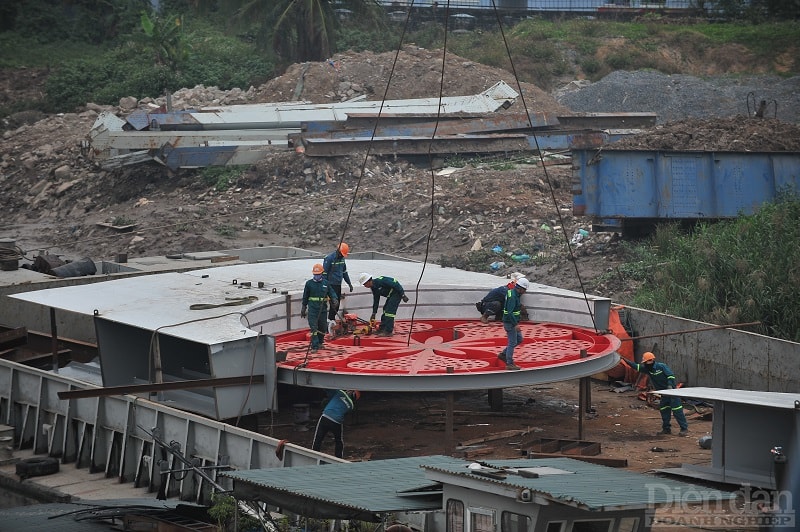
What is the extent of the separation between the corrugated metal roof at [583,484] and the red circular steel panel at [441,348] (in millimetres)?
4989

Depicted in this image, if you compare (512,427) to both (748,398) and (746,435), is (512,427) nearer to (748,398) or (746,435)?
(746,435)

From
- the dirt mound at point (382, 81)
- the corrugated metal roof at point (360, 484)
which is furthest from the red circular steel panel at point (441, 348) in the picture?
the dirt mound at point (382, 81)

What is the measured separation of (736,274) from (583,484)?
11978 millimetres

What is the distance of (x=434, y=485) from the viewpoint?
869 centimetres

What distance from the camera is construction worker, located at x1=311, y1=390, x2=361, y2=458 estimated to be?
13.2 m

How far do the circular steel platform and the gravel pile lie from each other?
20224mm

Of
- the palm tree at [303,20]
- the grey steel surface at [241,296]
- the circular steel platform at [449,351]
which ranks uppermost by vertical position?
the palm tree at [303,20]

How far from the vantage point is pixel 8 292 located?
19.4 meters

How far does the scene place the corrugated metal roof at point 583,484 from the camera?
7.79m

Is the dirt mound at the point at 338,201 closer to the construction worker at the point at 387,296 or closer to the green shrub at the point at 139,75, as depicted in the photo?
the green shrub at the point at 139,75

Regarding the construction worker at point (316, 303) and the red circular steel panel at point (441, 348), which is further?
the construction worker at point (316, 303)

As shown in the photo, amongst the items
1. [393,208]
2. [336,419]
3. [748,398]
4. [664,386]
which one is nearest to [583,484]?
[748,398]

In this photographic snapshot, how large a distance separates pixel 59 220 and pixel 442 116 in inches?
394

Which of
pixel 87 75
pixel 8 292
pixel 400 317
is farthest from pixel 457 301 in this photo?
pixel 87 75
